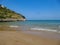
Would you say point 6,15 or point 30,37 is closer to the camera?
point 30,37

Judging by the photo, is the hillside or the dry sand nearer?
the dry sand

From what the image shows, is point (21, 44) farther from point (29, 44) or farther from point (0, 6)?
point (0, 6)

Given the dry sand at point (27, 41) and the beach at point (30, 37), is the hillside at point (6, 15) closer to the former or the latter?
the beach at point (30, 37)

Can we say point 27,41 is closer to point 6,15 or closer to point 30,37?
point 30,37

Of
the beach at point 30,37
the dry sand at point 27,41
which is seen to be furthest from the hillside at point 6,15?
the dry sand at point 27,41

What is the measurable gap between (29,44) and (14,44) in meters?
0.83

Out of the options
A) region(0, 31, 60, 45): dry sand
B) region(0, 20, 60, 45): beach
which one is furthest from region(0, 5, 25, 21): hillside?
region(0, 31, 60, 45): dry sand

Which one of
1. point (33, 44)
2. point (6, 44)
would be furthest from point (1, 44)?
point (33, 44)

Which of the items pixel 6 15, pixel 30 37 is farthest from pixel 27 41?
pixel 6 15

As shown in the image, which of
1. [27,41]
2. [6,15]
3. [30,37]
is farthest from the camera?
[6,15]

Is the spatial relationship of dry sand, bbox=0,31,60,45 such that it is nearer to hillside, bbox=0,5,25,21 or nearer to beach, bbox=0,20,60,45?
beach, bbox=0,20,60,45

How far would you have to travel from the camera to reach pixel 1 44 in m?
8.02

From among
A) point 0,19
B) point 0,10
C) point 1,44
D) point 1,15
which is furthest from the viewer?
point 0,10

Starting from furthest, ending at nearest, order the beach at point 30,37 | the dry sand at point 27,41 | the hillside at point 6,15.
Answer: the hillside at point 6,15
the beach at point 30,37
the dry sand at point 27,41
